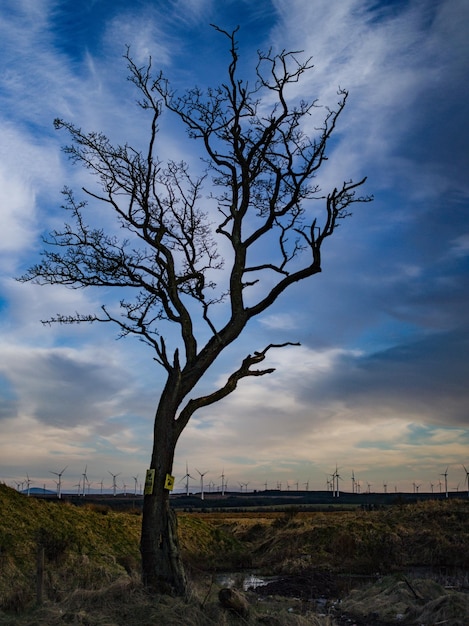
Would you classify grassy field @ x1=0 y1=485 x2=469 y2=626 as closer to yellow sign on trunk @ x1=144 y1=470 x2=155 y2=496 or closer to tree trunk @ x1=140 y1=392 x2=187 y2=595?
tree trunk @ x1=140 y1=392 x2=187 y2=595

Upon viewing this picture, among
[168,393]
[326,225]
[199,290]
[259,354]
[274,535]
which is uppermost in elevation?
[326,225]

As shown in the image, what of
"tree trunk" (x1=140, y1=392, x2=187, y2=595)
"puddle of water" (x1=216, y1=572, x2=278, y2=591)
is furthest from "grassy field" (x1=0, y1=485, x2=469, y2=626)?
"puddle of water" (x1=216, y1=572, x2=278, y2=591)

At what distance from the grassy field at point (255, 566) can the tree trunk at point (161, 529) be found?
353 millimetres

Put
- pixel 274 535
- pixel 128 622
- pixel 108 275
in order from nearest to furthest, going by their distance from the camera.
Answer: pixel 128 622 < pixel 108 275 < pixel 274 535

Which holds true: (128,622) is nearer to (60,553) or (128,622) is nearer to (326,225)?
(326,225)

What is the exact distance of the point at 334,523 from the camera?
32438mm

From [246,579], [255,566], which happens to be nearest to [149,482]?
[246,579]

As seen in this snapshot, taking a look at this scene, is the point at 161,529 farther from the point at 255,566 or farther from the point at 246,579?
the point at 255,566

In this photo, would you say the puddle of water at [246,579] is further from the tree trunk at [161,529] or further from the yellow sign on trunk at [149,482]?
the yellow sign on trunk at [149,482]

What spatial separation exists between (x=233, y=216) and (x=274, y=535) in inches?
933

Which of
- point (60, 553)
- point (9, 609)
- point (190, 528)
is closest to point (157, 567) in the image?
point (9, 609)

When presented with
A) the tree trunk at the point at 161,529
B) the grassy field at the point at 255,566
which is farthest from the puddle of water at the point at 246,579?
the tree trunk at the point at 161,529

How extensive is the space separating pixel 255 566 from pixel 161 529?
1858 cm

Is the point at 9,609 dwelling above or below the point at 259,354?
below
